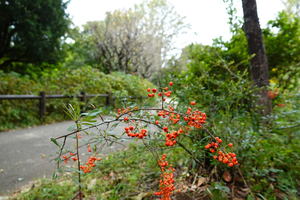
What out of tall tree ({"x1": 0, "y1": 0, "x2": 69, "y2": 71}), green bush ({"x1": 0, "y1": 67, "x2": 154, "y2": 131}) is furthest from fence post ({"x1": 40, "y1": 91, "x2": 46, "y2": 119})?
tall tree ({"x1": 0, "y1": 0, "x2": 69, "y2": 71})

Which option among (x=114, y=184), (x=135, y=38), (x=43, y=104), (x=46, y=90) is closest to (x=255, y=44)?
(x=114, y=184)

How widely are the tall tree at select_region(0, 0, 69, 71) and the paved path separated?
22.3ft

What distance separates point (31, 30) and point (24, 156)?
8457 millimetres

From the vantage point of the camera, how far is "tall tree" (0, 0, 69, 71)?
8.33 m

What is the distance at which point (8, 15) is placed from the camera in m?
8.20

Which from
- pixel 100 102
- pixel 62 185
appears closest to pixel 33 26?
pixel 100 102

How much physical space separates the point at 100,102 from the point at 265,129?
619cm

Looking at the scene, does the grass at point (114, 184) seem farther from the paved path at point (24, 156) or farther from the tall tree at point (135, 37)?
the tall tree at point (135, 37)

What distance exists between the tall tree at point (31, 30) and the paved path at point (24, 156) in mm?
6803

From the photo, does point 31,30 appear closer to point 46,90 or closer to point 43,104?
point 46,90

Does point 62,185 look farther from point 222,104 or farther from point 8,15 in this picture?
point 8,15

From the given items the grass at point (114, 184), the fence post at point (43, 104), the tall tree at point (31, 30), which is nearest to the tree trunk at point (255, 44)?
the grass at point (114, 184)

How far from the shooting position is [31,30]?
8641 mm

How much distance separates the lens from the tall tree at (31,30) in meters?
8.33
